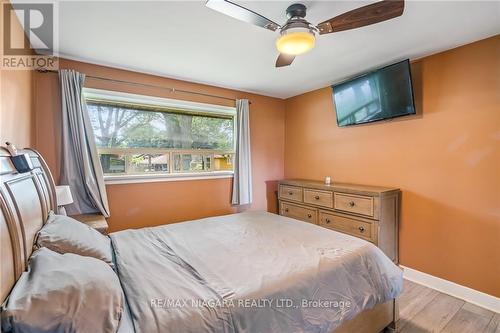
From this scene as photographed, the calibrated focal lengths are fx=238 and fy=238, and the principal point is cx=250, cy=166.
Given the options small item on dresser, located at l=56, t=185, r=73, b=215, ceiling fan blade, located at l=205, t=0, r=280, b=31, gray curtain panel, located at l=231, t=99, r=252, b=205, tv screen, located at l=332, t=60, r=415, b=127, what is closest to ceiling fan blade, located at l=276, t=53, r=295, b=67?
ceiling fan blade, located at l=205, t=0, r=280, b=31

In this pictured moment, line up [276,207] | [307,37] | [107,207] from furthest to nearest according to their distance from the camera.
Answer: [276,207] < [107,207] < [307,37]

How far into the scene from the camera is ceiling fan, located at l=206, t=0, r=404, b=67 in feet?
4.93

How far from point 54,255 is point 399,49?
320cm

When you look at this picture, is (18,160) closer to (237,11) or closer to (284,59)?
(237,11)

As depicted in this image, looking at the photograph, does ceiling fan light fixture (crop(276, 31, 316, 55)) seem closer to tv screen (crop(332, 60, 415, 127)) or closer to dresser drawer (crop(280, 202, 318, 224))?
tv screen (crop(332, 60, 415, 127))

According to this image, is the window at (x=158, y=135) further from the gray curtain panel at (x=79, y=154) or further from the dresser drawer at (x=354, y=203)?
the dresser drawer at (x=354, y=203)

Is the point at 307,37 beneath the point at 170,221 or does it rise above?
above

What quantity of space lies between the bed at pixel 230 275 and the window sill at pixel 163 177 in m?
0.99

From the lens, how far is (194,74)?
310 cm

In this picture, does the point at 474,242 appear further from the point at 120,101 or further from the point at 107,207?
the point at 120,101

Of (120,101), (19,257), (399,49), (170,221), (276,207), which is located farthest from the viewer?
(276,207)

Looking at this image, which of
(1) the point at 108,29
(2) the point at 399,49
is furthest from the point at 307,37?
(1) the point at 108,29

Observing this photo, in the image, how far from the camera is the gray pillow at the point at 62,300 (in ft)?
2.60

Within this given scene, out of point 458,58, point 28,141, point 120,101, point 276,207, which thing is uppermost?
point 458,58
